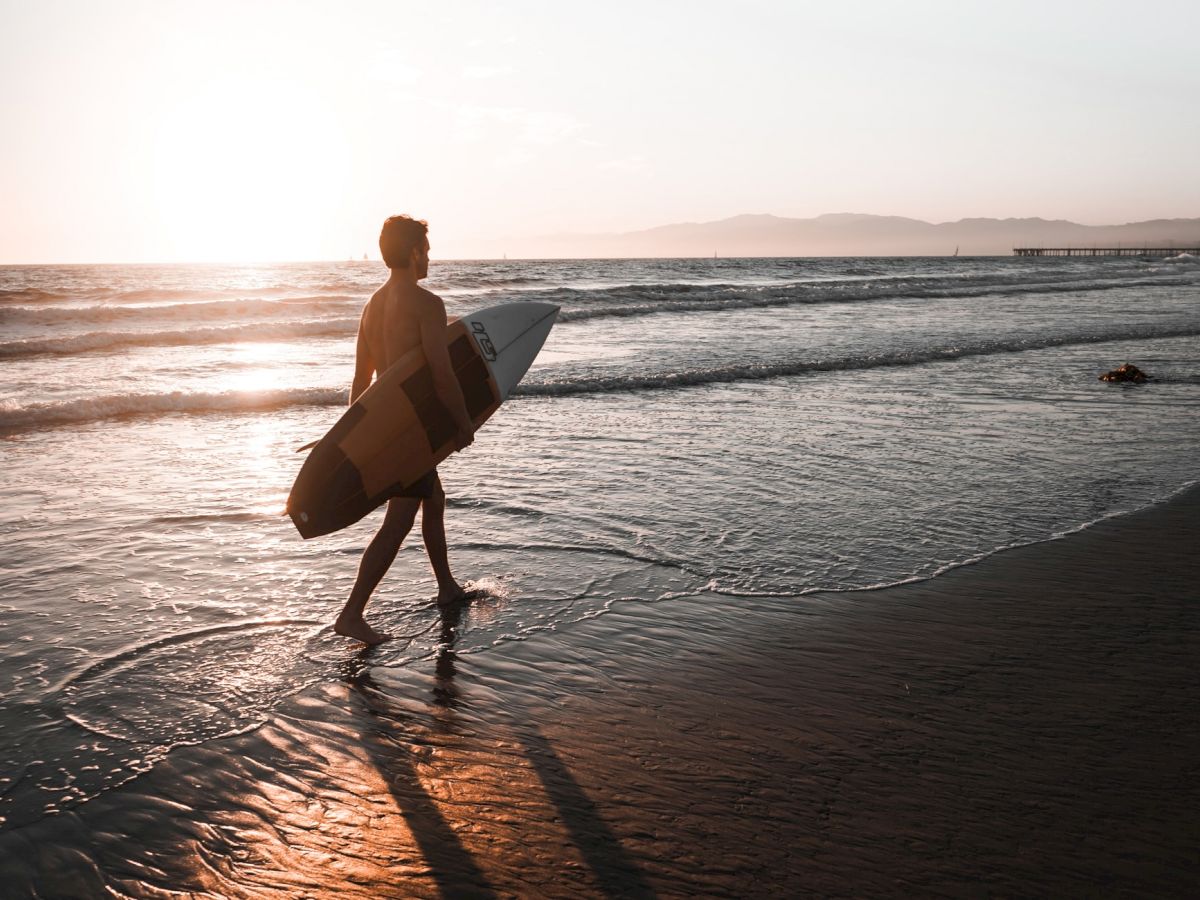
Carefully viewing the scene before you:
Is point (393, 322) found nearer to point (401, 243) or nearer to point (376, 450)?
point (401, 243)

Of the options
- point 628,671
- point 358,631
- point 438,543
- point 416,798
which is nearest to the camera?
point 416,798

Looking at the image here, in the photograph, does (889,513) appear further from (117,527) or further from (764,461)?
(117,527)

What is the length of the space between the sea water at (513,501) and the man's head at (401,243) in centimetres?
174

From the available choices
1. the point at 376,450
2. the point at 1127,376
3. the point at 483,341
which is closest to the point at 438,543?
the point at 376,450

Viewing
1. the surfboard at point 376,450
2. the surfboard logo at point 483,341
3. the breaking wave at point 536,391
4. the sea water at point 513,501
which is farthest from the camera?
the breaking wave at point 536,391

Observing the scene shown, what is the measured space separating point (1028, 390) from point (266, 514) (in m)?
9.58

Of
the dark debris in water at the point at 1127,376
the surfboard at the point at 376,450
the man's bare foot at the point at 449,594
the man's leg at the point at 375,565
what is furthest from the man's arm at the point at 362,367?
the dark debris in water at the point at 1127,376

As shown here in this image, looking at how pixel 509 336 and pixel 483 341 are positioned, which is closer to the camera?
pixel 483 341

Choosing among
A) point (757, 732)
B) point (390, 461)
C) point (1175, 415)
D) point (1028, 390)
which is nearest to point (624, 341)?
point (1028, 390)

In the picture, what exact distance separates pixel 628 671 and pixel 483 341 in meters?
2.43

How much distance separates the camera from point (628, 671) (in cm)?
392

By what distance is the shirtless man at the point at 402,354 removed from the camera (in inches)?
170

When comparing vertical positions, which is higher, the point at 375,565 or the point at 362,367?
the point at 362,367

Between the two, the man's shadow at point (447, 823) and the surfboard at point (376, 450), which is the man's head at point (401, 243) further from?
the man's shadow at point (447, 823)
